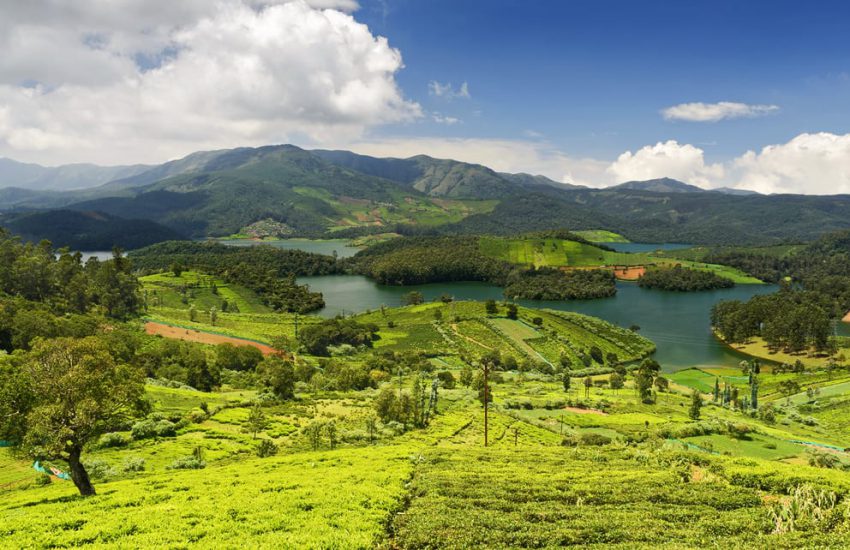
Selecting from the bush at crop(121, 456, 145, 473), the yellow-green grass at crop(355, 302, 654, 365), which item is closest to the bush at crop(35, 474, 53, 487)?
the bush at crop(121, 456, 145, 473)

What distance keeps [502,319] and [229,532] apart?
456 ft

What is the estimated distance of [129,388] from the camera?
26.6 m

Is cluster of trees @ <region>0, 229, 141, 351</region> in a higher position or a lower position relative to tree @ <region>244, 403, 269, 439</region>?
higher

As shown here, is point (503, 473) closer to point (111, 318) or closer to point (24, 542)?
point (24, 542)

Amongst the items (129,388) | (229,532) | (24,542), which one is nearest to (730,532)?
(229,532)

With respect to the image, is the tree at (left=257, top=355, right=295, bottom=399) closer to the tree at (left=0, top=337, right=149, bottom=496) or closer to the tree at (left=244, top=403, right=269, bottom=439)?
the tree at (left=244, top=403, right=269, bottom=439)

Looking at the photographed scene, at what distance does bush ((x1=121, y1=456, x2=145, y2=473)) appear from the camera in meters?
31.7

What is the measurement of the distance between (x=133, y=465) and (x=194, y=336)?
84.7 meters

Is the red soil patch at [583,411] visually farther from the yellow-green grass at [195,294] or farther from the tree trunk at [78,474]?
the yellow-green grass at [195,294]

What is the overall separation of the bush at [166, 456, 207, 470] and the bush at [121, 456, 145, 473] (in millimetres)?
1727

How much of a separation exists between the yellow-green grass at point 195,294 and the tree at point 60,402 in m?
150

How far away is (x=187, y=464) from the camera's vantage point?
33.6 meters

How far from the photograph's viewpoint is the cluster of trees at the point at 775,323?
455 ft

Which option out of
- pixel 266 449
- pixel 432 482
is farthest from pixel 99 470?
pixel 432 482
